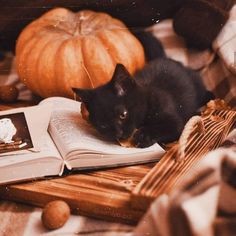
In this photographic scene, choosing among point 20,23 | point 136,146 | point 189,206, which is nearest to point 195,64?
point 136,146

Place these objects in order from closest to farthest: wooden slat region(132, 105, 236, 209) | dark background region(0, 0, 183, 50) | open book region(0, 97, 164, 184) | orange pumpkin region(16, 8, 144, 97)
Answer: wooden slat region(132, 105, 236, 209)
open book region(0, 97, 164, 184)
orange pumpkin region(16, 8, 144, 97)
dark background region(0, 0, 183, 50)

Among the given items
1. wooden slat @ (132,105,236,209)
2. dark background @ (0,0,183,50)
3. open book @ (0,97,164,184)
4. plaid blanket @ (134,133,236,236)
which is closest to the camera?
plaid blanket @ (134,133,236,236)

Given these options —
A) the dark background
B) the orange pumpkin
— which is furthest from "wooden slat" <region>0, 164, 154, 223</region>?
the dark background

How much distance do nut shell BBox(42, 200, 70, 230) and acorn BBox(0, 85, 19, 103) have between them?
0.55 meters

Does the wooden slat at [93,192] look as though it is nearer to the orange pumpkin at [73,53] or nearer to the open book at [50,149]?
the open book at [50,149]

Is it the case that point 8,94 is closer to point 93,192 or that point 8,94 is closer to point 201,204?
point 93,192

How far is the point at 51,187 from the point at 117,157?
15cm

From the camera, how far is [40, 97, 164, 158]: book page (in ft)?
3.08

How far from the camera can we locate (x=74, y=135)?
995 millimetres

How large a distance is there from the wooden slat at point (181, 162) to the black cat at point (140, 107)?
0.08 metres

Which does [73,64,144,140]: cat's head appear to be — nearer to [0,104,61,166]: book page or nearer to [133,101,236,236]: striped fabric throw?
[0,104,61,166]: book page

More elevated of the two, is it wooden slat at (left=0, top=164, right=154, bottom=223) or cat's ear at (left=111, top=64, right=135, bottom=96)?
cat's ear at (left=111, top=64, right=135, bottom=96)

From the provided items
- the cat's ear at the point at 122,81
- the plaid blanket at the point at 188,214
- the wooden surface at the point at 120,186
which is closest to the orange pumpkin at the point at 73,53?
the cat's ear at the point at 122,81

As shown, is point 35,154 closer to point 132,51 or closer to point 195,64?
point 132,51
